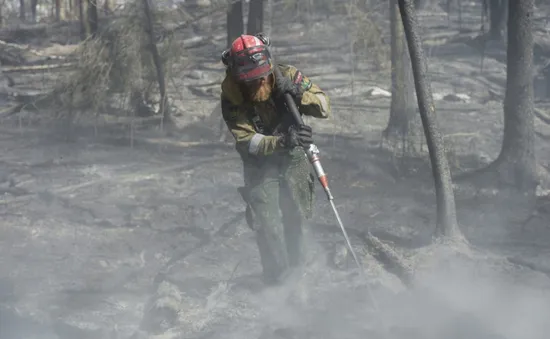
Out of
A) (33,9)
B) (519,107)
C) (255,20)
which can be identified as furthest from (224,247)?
(33,9)

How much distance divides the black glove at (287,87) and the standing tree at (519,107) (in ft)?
12.6

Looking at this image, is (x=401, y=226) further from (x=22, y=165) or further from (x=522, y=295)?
(x=22, y=165)

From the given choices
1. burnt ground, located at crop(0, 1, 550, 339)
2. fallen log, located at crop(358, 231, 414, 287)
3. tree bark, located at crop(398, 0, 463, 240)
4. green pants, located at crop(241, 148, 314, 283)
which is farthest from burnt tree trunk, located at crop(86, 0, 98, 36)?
green pants, located at crop(241, 148, 314, 283)

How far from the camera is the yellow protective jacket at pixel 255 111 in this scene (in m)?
5.54

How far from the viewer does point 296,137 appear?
5391 mm

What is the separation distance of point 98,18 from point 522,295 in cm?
1651

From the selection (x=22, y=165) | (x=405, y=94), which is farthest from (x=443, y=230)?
(x=22, y=165)

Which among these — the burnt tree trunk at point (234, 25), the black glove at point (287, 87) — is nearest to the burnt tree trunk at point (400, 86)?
the burnt tree trunk at point (234, 25)

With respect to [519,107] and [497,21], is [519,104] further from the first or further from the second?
[497,21]

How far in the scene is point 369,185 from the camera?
9859 millimetres

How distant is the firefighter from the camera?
5.41 meters

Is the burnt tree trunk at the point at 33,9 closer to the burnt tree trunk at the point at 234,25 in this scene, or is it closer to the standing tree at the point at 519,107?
the burnt tree trunk at the point at 234,25

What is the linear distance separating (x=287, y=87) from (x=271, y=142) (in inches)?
16.1

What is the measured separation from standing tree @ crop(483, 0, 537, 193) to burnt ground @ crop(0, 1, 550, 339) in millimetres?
353
